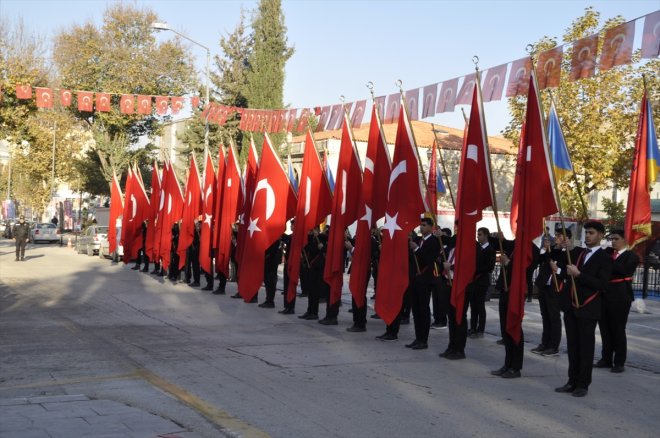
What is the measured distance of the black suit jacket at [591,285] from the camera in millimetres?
8094

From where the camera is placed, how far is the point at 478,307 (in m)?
12.2

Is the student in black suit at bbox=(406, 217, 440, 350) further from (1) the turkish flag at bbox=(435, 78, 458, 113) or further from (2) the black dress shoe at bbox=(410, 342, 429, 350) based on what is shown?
(1) the turkish flag at bbox=(435, 78, 458, 113)

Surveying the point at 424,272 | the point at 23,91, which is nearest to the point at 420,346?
the point at 424,272

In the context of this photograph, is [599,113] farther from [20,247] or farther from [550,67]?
[20,247]

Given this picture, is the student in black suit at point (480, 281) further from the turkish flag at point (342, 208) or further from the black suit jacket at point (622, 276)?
the turkish flag at point (342, 208)

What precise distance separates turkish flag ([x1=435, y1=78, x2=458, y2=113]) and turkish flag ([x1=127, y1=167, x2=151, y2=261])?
1153 cm

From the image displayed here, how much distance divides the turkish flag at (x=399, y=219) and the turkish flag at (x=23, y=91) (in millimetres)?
17629

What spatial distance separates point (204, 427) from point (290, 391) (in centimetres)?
161

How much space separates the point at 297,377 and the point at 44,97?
66.9 feet

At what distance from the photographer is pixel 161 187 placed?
2189cm

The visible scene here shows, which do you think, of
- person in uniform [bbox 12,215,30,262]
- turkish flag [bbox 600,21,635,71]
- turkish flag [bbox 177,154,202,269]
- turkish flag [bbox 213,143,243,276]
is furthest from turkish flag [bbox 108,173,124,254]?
turkish flag [bbox 600,21,635,71]

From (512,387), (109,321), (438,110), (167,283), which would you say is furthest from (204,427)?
(167,283)

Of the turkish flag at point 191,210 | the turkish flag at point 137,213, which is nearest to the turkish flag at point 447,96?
the turkish flag at point 191,210

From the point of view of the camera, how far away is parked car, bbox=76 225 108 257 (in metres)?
33.2
